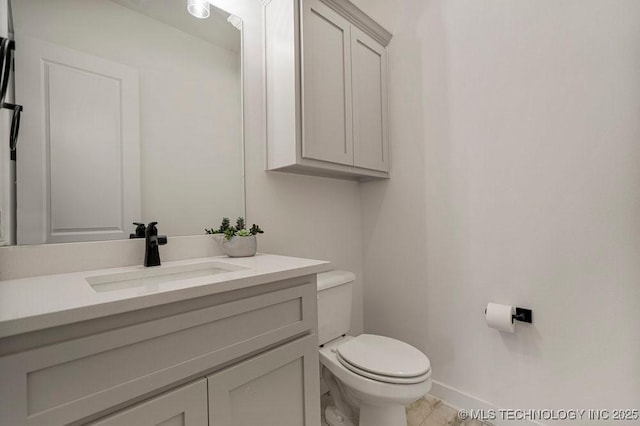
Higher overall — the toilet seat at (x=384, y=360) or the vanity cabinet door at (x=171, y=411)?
the vanity cabinet door at (x=171, y=411)

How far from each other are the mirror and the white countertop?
0.25 m

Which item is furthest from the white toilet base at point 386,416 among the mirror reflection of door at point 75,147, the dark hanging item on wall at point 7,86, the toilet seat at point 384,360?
the dark hanging item on wall at point 7,86

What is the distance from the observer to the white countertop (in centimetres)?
53

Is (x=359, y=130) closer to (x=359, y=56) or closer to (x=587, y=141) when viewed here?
(x=359, y=56)

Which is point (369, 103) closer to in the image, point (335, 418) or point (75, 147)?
point (75, 147)

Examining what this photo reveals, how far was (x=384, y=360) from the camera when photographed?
1.25 m

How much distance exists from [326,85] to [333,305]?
113 cm

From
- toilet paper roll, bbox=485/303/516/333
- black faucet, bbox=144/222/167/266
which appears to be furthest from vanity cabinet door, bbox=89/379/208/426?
toilet paper roll, bbox=485/303/516/333

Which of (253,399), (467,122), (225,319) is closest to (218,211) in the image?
(225,319)

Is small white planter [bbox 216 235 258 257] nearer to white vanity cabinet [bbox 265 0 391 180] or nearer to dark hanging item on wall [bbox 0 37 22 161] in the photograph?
white vanity cabinet [bbox 265 0 391 180]

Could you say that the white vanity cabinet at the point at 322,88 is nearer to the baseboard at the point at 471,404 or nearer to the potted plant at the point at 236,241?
the potted plant at the point at 236,241

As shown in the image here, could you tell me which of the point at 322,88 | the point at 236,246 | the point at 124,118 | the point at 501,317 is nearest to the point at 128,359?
the point at 236,246

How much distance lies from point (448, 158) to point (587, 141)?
570 millimetres

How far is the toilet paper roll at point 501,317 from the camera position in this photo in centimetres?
133
